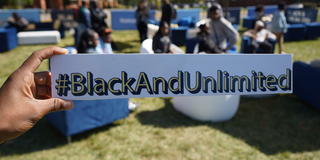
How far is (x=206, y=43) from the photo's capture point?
15.9 feet

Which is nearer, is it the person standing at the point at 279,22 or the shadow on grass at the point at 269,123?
the shadow on grass at the point at 269,123

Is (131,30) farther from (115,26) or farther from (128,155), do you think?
(128,155)

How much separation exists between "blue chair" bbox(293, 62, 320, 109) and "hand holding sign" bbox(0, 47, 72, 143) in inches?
184

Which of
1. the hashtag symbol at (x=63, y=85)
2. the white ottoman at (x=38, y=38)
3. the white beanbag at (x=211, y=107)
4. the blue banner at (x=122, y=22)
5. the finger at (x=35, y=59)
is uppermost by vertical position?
the finger at (x=35, y=59)

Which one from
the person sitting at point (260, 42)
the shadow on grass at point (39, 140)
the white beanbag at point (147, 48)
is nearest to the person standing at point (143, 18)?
the person sitting at point (260, 42)

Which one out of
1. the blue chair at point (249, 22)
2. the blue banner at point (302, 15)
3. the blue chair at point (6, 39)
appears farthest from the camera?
the blue chair at point (249, 22)

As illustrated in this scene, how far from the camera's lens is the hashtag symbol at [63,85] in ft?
4.78

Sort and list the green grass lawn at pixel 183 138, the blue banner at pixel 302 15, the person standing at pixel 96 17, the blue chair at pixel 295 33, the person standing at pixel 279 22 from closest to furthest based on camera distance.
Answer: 1. the green grass lawn at pixel 183 138
2. the person standing at pixel 96 17
3. the person standing at pixel 279 22
4. the blue chair at pixel 295 33
5. the blue banner at pixel 302 15

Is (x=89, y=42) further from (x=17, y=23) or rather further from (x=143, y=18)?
(x=17, y=23)

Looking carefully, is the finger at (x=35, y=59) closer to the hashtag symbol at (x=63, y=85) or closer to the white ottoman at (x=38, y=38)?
the hashtag symbol at (x=63, y=85)

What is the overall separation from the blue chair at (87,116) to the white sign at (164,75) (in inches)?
90.5

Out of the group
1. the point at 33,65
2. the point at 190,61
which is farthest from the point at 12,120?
the point at 190,61

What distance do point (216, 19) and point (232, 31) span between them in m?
0.34

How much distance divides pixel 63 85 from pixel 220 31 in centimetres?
390
